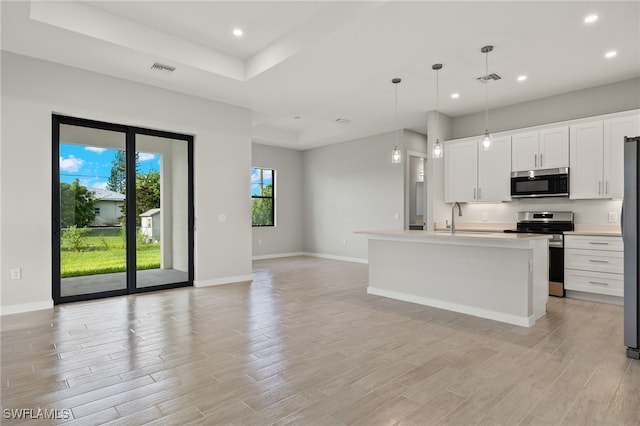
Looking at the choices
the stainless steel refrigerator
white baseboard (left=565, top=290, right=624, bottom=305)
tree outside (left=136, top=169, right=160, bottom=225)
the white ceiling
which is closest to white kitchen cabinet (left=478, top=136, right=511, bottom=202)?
the white ceiling

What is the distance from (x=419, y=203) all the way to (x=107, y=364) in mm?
7386

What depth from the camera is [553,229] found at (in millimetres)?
5156

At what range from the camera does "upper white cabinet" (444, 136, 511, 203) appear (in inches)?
224

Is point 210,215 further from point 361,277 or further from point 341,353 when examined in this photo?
point 341,353

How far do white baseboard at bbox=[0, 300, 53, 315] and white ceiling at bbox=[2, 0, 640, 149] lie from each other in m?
2.95

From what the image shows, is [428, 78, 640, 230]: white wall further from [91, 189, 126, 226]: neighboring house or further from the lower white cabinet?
[91, 189, 126, 226]: neighboring house

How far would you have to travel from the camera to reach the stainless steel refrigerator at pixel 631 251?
9.11 ft

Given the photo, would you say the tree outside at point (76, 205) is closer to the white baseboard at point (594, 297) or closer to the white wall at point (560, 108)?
the white wall at point (560, 108)

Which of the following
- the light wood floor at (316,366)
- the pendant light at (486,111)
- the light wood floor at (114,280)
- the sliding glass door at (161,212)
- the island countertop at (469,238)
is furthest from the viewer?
the sliding glass door at (161,212)

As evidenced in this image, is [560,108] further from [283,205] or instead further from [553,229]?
[283,205]

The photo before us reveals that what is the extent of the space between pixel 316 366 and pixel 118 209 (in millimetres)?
3905

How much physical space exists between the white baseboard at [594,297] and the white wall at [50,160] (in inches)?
197

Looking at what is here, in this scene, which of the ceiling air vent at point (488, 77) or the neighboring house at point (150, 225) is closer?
the ceiling air vent at point (488, 77)

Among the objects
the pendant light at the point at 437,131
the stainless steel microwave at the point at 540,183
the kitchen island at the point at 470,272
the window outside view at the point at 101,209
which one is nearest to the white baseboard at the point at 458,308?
the kitchen island at the point at 470,272
